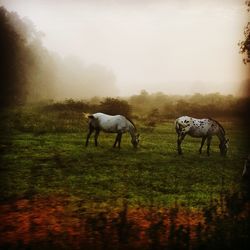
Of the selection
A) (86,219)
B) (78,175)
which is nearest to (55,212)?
(86,219)

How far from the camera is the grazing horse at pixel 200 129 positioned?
17.1 metres

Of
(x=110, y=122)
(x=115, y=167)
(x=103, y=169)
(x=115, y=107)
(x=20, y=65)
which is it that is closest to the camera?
(x=103, y=169)

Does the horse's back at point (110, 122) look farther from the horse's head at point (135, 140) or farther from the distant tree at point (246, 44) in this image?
the distant tree at point (246, 44)

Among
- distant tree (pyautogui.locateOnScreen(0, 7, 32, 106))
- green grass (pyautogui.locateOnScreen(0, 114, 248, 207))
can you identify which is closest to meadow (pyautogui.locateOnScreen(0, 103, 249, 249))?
green grass (pyautogui.locateOnScreen(0, 114, 248, 207))

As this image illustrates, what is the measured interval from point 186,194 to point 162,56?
8732 mm

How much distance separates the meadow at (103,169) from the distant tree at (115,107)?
100 cm

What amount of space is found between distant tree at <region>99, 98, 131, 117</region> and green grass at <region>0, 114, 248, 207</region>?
3.56ft

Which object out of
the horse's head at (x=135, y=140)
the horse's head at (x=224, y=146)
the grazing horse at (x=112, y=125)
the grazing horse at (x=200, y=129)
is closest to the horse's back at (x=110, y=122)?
the grazing horse at (x=112, y=125)

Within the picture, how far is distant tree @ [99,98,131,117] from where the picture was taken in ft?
61.5

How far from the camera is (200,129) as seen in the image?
687 inches

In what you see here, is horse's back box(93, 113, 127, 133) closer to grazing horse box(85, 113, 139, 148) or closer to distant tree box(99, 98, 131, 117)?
grazing horse box(85, 113, 139, 148)

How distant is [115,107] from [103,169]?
18.1 ft

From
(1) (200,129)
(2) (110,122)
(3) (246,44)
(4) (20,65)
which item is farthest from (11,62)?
(3) (246,44)

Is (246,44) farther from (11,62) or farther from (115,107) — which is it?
(11,62)
